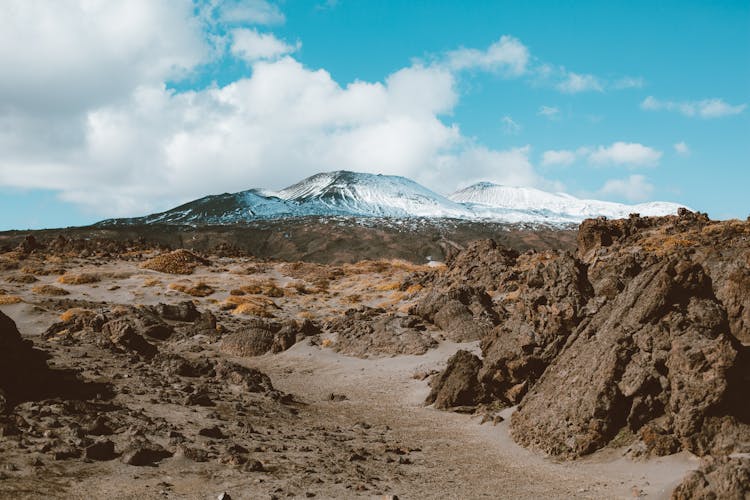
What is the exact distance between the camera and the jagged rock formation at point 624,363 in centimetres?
1057

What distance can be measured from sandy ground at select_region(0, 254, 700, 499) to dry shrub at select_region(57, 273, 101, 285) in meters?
24.2

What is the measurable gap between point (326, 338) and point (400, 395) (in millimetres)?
9661

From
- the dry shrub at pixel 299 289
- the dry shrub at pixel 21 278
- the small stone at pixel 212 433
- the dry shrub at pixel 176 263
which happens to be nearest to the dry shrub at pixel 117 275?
the dry shrub at pixel 176 263

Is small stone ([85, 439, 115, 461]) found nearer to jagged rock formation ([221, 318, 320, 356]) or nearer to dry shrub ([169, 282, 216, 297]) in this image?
jagged rock formation ([221, 318, 320, 356])

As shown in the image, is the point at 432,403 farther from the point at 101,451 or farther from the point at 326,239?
the point at 326,239

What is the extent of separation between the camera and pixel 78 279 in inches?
1610

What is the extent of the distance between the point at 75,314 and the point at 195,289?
40.1 feet

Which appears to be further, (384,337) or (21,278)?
(21,278)

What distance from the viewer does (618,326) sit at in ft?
41.3

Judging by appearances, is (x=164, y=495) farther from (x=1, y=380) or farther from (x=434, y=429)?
(x=434, y=429)

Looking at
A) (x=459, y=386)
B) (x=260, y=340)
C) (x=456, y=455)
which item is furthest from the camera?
(x=260, y=340)

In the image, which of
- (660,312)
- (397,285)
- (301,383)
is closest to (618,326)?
(660,312)

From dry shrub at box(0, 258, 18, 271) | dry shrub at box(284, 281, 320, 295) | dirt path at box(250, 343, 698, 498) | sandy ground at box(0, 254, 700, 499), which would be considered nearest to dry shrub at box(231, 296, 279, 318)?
dry shrub at box(284, 281, 320, 295)

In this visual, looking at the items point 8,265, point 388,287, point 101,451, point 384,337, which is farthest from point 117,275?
point 101,451
